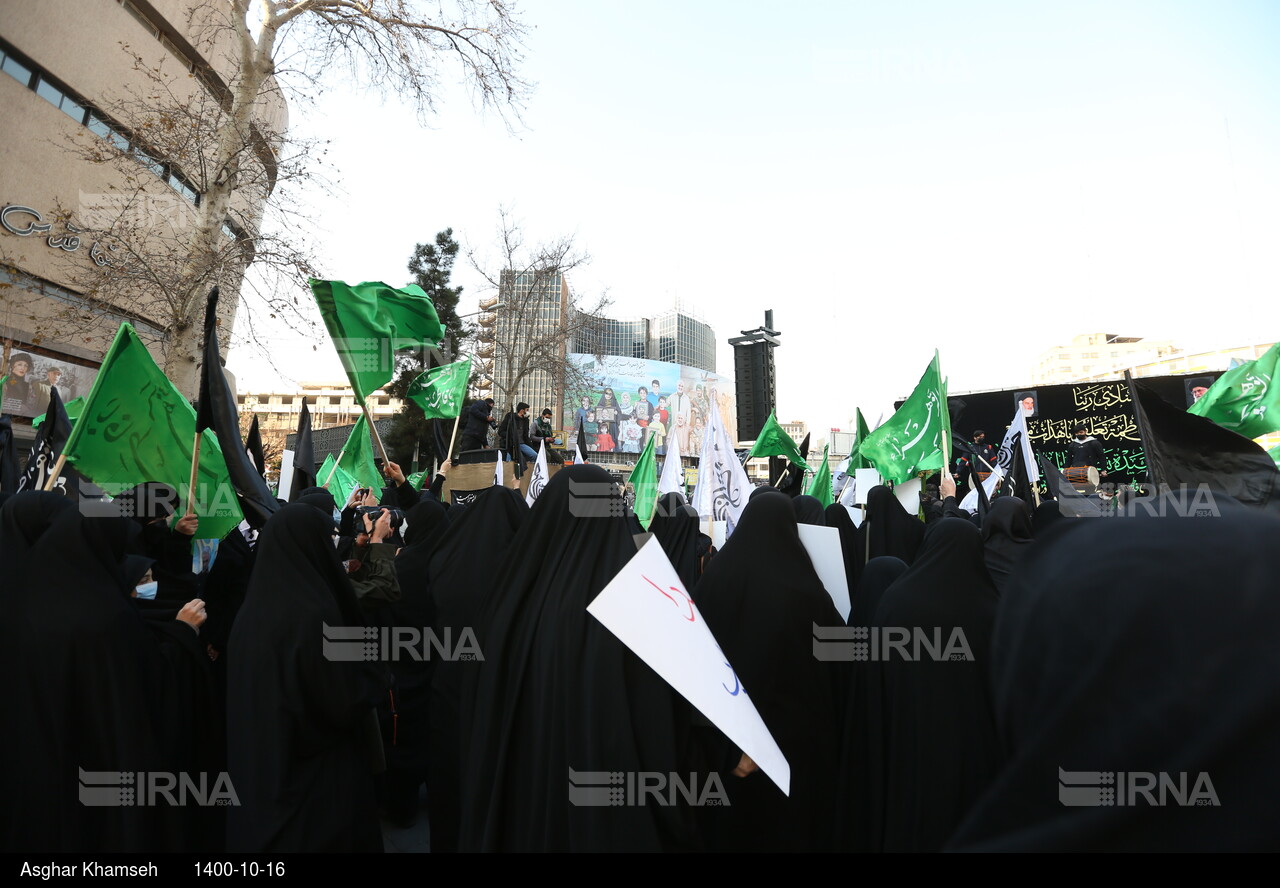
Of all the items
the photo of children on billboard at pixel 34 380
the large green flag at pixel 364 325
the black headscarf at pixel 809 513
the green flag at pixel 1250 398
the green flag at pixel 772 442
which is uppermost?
the photo of children on billboard at pixel 34 380

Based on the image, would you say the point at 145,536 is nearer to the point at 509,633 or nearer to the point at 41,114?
the point at 509,633

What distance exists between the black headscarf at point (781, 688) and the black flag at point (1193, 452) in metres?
2.09

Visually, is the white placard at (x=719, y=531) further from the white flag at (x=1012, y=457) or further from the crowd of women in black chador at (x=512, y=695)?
the crowd of women in black chador at (x=512, y=695)

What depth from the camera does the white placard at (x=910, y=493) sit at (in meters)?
7.51

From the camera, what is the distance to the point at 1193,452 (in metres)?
3.67

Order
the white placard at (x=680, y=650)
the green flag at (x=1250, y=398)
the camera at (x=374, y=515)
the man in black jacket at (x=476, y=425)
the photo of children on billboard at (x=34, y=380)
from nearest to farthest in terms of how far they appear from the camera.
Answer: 1. the white placard at (x=680, y=650)
2. the camera at (x=374, y=515)
3. the green flag at (x=1250, y=398)
4. the man in black jacket at (x=476, y=425)
5. the photo of children on billboard at (x=34, y=380)

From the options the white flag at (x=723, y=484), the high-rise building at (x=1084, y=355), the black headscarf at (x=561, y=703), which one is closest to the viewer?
the black headscarf at (x=561, y=703)

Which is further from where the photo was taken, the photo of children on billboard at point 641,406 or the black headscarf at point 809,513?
the photo of children on billboard at point 641,406

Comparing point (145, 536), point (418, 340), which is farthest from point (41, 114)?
point (145, 536)

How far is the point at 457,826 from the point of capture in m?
3.46

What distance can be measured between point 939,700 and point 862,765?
509 millimetres

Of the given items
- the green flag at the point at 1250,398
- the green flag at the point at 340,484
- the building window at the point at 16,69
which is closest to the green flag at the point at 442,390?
the green flag at the point at 340,484

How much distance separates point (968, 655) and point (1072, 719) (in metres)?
2.05

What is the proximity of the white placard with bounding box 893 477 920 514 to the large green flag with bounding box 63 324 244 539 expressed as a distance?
239 inches
